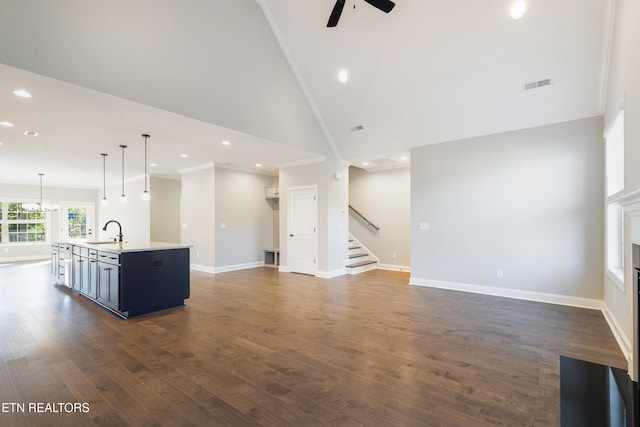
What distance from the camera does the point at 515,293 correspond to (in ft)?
16.1

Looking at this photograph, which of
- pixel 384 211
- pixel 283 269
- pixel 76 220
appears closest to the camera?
pixel 283 269

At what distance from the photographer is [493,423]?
1.89 metres

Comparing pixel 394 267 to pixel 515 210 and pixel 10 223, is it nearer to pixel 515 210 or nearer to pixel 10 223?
pixel 515 210

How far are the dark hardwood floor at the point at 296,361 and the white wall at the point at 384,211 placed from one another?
3006 millimetres

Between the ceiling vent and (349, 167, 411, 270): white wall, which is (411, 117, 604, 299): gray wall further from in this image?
(349, 167, 411, 270): white wall

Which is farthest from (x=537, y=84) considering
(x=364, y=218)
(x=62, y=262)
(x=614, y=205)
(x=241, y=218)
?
(x=62, y=262)

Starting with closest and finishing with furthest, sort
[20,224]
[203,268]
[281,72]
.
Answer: [281,72], [203,268], [20,224]

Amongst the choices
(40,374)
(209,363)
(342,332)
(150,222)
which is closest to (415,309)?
(342,332)

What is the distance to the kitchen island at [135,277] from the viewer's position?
13.1 feet

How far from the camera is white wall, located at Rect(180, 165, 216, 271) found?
757 cm

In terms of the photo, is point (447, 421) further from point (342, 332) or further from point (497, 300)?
point (497, 300)

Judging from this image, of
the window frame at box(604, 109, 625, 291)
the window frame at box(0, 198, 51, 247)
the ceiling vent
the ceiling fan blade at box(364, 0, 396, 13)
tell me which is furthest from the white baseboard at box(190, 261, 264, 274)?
the window frame at box(604, 109, 625, 291)

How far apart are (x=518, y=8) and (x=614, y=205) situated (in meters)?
2.83

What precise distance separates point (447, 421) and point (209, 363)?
2.03m
